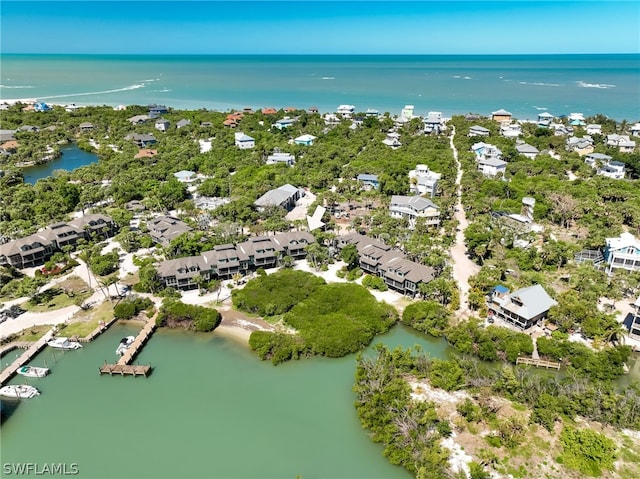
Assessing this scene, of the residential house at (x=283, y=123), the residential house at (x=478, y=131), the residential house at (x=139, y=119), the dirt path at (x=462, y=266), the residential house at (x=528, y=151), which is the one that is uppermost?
the residential house at (x=139, y=119)

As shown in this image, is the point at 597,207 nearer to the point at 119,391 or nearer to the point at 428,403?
the point at 428,403

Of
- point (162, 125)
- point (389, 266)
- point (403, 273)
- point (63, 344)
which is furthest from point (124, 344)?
point (162, 125)

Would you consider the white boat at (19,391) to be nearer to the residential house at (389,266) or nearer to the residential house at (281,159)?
the residential house at (389,266)

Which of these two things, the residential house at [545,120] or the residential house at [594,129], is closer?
the residential house at [594,129]

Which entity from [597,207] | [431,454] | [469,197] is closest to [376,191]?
[469,197]

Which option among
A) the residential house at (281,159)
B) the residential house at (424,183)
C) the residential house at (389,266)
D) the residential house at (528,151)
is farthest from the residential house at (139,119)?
the residential house at (528,151)

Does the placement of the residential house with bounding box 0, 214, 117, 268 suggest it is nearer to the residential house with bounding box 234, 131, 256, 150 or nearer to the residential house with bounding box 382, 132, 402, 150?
the residential house with bounding box 234, 131, 256, 150

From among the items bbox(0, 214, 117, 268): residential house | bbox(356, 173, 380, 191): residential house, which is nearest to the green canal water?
bbox(0, 214, 117, 268): residential house
